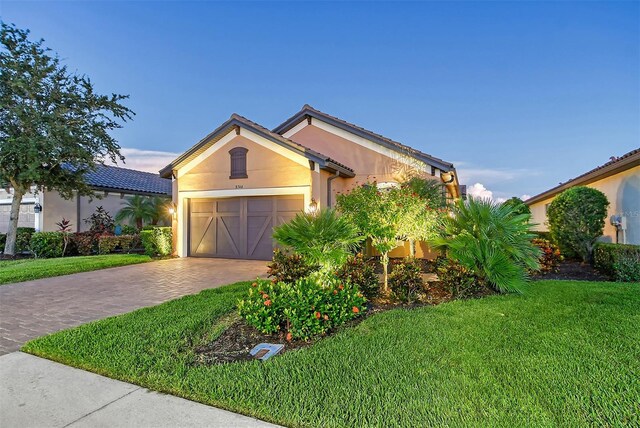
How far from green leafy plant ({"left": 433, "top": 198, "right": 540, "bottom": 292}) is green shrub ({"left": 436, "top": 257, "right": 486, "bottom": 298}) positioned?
15cm

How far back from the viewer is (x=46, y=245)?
1307 cm

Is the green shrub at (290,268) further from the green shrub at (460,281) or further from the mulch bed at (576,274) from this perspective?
the mulch bed at (576,274)

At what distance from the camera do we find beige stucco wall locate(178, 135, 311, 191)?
11.7 metres

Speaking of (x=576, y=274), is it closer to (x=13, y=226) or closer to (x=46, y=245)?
(x=46, y=245)

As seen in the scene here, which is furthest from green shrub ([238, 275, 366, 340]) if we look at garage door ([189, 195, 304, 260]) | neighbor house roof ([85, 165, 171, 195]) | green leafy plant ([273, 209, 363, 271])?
neighbor house roof ([85, 165, 171, 195])

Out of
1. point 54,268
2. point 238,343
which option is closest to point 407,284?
point 238,343

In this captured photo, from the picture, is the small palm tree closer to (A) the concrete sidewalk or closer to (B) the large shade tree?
Answer: (B) the large shade tree

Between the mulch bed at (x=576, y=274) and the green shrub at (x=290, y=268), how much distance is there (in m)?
6.27

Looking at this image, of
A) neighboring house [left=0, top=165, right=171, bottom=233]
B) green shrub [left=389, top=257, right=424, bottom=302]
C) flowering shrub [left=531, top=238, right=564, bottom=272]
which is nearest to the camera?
green shrub [left=389, top=257, right=424, bottom=302]

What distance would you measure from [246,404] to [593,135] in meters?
15.6

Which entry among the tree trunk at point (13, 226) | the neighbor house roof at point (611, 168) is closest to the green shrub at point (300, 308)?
the neighbor house roof at point (611, 168)

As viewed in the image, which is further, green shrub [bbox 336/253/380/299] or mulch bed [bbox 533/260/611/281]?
mulch bed [bbox 533/260/611/281]

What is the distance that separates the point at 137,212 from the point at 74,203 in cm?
283

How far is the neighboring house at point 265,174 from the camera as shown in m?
11.6
